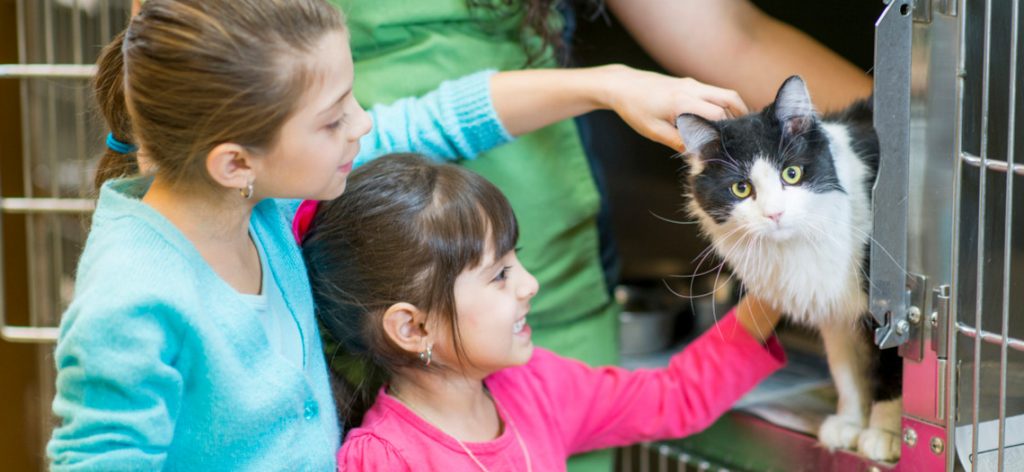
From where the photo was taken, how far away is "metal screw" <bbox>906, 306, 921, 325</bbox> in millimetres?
881

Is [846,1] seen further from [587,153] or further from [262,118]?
[262,118]

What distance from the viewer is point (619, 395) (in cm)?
111

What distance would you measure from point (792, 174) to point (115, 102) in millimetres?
571

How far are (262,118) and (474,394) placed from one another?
385mm

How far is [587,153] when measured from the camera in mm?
1251

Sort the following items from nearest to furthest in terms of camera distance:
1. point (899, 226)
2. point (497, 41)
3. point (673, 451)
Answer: point (899, 226) → point (497, 41) → point (673, 451)

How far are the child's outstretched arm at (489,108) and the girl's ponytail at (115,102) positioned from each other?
233 millimetres

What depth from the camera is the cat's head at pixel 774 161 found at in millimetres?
866

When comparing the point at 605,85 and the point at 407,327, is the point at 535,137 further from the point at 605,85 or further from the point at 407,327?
the point at 407,327

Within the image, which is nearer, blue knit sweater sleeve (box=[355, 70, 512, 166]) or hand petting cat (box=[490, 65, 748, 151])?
hand petting cat (box=[490, 65, 748, 151])

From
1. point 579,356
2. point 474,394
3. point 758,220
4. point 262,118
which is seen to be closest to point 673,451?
point 579,356

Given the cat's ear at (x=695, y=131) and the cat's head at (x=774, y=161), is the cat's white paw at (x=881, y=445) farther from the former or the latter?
the cat's ear at (x=695, y=131)

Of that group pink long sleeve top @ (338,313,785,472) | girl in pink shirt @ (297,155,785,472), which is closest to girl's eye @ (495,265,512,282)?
girl in pink shirt @ (297,155,785,472)

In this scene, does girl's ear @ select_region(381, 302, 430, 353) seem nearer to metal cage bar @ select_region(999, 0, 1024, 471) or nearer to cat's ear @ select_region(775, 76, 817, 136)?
cat's ear @ select_region(775, 76, 817, 136)
